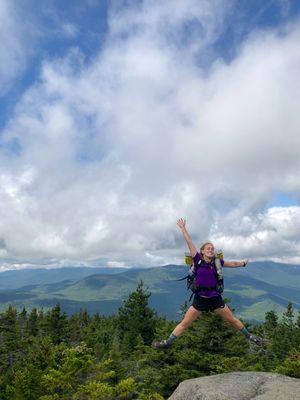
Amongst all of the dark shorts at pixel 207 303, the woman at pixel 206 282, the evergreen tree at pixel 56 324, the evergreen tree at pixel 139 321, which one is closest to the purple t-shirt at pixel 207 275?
the woman at pixel 206 282

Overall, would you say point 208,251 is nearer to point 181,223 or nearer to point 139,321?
point 181,223

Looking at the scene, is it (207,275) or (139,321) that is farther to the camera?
(139,321)

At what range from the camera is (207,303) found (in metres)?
13.2

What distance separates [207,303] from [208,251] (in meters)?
1.77

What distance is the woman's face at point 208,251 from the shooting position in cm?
1276

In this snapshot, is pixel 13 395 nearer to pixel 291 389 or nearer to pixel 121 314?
pixel 291 389

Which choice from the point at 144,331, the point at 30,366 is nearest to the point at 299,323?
the point at 144,331

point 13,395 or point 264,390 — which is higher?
point 264,390

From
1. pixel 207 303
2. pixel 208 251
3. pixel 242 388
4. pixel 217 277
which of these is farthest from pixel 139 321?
pixel 208 251

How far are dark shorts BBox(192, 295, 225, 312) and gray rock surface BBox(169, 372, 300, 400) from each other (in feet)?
10.1

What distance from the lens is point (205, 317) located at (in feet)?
109

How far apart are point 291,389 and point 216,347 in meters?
20.9

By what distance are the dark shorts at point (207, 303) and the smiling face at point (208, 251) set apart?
136 centimetres

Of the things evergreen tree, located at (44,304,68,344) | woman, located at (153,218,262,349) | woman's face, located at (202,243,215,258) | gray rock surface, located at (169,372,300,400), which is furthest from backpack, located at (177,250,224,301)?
evergreen tree, located at (44,304,68,344)
